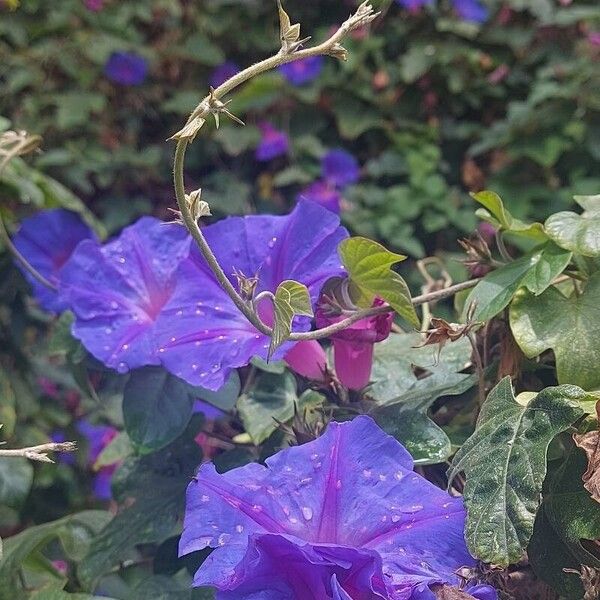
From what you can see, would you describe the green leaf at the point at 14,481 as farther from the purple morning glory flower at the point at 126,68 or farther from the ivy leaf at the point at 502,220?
the purple morning glory flower at the point at 126,68

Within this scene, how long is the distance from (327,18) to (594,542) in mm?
2093

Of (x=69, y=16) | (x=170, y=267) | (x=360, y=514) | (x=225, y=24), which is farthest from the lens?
(x=225, y=24)

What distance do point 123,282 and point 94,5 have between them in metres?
1.61

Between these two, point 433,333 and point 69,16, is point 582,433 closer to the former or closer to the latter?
point 433,333

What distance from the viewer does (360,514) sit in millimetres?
531

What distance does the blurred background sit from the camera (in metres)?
2.19

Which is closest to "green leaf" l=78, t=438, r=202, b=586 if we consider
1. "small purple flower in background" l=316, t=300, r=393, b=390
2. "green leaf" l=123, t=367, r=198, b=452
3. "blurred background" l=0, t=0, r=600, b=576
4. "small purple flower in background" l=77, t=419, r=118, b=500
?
"green leaf" l=123, t=367, r=198, b=452

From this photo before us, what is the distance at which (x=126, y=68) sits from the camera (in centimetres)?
230

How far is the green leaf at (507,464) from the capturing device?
0.50m

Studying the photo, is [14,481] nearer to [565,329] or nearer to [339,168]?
[565,329]

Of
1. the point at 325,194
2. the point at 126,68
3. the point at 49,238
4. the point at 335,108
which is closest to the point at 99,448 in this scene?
the point at 49,238

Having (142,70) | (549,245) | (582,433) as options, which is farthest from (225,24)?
(582,433)

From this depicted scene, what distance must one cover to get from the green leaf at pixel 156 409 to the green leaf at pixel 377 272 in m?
0.19

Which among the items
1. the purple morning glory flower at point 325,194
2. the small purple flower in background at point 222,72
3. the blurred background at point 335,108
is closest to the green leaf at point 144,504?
the blurred background at point 335,108
